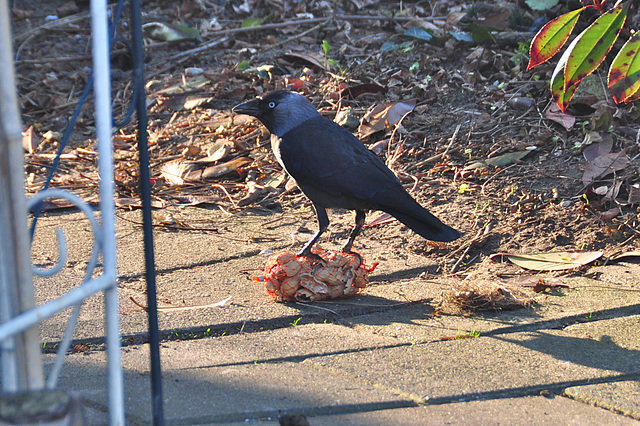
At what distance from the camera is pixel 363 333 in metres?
2.68

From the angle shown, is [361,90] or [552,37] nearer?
[552,37]

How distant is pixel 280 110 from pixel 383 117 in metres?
1.03

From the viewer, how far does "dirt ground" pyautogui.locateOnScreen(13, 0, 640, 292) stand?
4.05 metres

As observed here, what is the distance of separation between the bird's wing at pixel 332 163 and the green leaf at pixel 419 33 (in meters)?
2.30

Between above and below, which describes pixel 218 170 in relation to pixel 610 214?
below

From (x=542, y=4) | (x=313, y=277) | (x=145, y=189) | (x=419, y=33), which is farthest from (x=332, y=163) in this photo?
(x=542, y=4)

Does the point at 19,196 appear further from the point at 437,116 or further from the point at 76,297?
the point at 437,116

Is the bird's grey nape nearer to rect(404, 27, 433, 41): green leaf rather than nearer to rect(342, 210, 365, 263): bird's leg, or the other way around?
rect(342, 210, 365, 263): bird's leg

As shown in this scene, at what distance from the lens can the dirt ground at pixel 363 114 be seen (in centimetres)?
405

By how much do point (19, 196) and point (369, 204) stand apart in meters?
2.67

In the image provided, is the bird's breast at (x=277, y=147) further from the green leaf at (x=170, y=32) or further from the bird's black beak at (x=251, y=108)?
the green leaf at (x=170, y=32)

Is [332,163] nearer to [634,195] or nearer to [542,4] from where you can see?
[634,195]

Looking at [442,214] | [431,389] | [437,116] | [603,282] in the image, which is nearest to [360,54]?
[437,116]

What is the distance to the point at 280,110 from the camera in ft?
14.6
